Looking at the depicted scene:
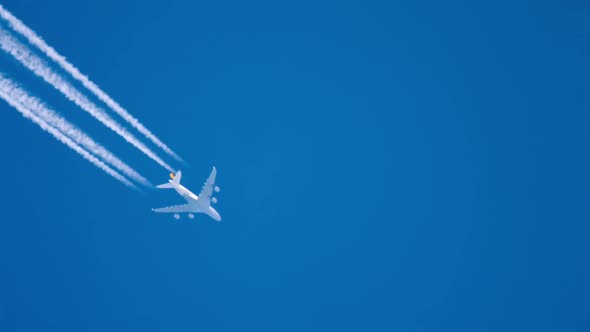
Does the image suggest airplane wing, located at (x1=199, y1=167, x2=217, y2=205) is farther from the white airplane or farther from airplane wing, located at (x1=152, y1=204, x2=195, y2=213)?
airplane wing, located at (x1=152, y1=204, x2=195, y2=213)

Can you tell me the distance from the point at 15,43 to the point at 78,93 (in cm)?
421

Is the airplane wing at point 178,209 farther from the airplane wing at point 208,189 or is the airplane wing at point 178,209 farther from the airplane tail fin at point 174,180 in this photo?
the airplane tail fin at point 174,180

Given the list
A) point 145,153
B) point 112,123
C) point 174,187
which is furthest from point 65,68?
point 174,187

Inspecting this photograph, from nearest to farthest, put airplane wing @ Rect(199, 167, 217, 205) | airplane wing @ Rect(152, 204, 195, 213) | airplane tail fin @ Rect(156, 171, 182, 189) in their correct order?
airplane tail fin @ Rect(156, 171, 182, 189) → airplane wing @ Rect(199, 167, 217, 205) → airplane wing @ Rect(152, 204, 195, 213)

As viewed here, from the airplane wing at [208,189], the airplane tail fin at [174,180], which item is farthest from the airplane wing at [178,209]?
the airplane tail fin at [174,180]

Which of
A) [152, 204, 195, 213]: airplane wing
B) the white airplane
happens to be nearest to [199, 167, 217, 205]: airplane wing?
the white airplane

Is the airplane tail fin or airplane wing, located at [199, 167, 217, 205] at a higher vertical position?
airplane wing, located at [199, 167, 217, 205]

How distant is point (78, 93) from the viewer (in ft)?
98.2

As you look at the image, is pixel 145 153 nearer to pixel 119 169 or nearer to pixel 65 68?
pixel 119 169

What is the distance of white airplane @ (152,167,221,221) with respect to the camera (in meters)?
40.1

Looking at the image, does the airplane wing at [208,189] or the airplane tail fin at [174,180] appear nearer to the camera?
the airplane tail fin at [174,180]

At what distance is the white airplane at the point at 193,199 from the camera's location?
132 feet

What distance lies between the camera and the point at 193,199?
135ft

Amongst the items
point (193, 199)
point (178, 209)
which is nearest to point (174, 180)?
point (193, 199)
